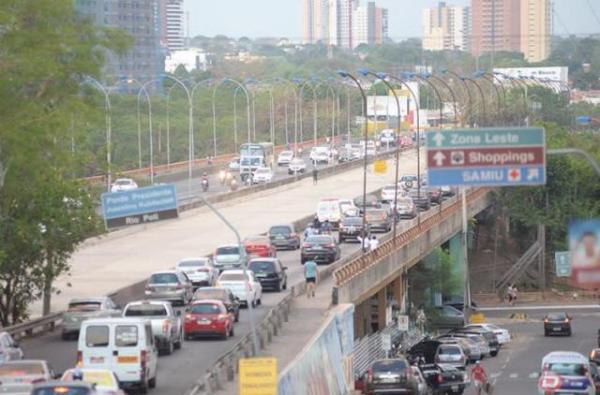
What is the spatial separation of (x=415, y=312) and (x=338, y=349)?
4151 cm

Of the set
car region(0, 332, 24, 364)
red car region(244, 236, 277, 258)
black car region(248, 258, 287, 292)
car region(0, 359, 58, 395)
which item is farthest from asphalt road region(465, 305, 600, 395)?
car region(0, 359, 58, 395)

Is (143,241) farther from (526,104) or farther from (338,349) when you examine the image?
(526,104)

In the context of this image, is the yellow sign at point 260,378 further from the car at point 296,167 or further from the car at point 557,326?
the car at point 296,167

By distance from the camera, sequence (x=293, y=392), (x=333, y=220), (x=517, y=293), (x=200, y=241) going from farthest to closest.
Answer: (x=517, y=293) < (x=333, y=220) < (x=200, y=241) < (x=293, y=392)

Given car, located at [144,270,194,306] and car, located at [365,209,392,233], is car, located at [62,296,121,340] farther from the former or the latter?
car, located at [365,209,392,233]

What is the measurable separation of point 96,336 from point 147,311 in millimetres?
7207

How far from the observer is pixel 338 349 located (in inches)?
1928

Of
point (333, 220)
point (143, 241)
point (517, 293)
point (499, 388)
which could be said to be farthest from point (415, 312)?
point (499, 388)

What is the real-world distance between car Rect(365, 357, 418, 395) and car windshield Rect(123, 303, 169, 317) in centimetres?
558

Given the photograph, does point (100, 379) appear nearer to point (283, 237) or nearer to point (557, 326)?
point (283, 237)

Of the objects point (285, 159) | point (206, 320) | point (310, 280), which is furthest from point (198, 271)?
point (285, 159)

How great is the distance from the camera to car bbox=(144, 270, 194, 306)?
195 ft

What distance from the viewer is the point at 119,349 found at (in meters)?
39.9

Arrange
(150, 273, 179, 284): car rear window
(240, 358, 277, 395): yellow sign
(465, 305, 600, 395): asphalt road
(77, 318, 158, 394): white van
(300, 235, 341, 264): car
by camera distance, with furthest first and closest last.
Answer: (300, 235, 341, 264): car
(465, 305, 600, 395): asphalt road
(150, 273, 179, 284): car rear window
(77, 318, 158, 394): white van
(240, 358, 277, 395): yellow sign
